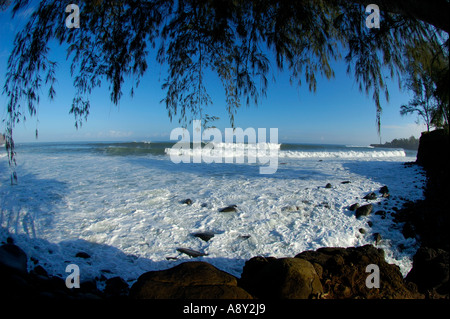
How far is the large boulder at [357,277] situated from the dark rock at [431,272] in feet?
0.69

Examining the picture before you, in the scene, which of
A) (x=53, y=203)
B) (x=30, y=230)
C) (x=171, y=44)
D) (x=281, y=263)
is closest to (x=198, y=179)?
(x=53, y=203)

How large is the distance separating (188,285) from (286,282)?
900 millimetres

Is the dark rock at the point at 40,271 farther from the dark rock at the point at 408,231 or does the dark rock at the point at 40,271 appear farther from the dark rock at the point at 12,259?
the dark rock at the point at 408,231

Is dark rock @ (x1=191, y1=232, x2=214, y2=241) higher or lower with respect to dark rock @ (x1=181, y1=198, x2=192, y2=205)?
lower

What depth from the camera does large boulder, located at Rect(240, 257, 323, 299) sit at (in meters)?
1.99

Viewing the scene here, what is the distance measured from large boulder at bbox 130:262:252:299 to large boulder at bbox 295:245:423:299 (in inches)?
37.4

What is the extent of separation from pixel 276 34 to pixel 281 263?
276cm

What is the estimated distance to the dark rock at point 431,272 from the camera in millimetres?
2381

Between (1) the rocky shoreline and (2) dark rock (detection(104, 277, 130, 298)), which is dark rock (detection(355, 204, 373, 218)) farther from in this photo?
(2) dark rock (detection(104, 277, 130, 298))

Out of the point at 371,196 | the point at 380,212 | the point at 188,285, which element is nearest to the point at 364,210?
the point at 380,212

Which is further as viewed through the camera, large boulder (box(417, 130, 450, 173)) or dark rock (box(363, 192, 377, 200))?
large boulder (box(417, 130, 450, 173))

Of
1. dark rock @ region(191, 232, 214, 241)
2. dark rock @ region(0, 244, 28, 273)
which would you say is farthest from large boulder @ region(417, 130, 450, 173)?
dark rock @ region(0, 244, 28, 273)

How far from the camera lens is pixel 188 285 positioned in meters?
1.99
